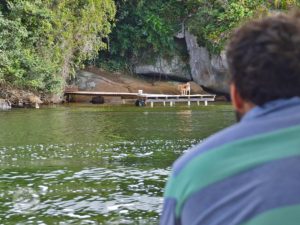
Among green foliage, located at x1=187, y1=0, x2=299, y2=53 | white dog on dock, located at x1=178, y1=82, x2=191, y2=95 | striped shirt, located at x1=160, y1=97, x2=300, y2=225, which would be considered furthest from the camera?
white dog on dock, located at x1=178, y1=82, x2=191, y2=95

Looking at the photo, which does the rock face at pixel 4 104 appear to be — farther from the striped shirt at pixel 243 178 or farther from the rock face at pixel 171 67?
the striped shirt at pixel 243 178

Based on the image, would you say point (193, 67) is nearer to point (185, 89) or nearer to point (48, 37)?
point (185, 89)

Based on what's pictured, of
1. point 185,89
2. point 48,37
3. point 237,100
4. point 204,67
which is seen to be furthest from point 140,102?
point 237,100

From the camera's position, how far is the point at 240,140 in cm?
Result: 162

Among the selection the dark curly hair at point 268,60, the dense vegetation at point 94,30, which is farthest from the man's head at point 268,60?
the dense vegetation at point 94,30

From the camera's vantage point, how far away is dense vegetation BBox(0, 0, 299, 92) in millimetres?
28547

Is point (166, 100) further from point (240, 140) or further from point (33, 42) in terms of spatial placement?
point (240, 140)

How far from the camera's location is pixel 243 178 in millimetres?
1564

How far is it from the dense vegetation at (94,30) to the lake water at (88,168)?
10.3 metres

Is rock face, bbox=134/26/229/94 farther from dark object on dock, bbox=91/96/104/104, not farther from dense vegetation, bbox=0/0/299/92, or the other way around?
dark object on dock, bbox=91/96/104/104

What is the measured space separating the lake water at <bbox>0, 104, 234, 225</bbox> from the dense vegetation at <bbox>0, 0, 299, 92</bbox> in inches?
404

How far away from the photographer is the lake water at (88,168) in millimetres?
6980

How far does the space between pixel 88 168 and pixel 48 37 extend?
2113cm

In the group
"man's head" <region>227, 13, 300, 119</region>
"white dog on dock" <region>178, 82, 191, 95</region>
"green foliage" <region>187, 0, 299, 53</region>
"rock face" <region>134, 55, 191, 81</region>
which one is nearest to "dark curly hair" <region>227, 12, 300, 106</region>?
"man's head" <region>227, 13, 300, 119</region>
